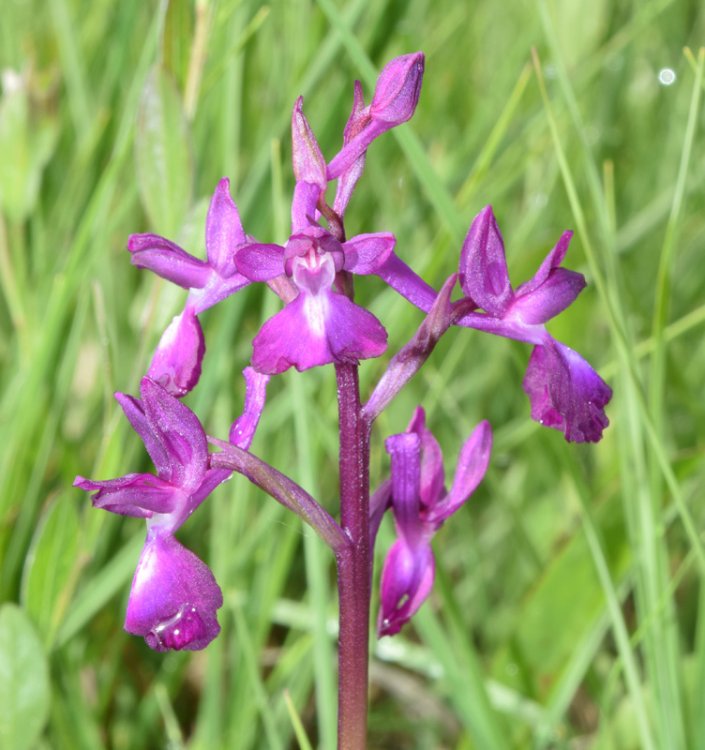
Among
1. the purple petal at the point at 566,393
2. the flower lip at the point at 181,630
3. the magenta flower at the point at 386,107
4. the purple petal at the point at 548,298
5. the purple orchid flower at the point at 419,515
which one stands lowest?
the flower lip at the point at 181,630

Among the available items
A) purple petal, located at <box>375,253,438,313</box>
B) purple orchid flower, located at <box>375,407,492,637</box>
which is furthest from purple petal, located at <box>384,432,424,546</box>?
purple petal, located at <box>375,253,438,313</box>

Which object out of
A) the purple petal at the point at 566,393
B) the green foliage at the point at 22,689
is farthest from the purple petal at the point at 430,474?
the green foliage at the point at 22,689

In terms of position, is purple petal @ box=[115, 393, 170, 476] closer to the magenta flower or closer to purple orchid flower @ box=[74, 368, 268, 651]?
purple orchid flower @ box=[74, 368, 268, 651]

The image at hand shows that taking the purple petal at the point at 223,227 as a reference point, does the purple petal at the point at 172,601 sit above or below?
below

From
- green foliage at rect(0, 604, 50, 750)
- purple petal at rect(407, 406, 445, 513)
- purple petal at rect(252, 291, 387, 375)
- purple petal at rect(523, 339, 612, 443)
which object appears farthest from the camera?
green foliage at rect(0, 604, 50, 750)

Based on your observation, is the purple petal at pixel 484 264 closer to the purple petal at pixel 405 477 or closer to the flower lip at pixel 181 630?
the purple petal at pixel 405 477

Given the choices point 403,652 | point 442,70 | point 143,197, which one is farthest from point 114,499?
point 442,70

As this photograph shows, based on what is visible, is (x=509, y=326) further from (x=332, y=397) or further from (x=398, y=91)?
(x=332, y=397)
